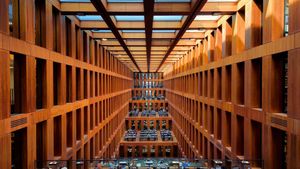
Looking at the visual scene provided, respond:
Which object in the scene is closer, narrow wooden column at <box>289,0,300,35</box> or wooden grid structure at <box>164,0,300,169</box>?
narrow wooden column at <box>289,0,300,35</box>

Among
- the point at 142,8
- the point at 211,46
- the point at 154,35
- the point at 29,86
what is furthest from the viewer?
the point at 154,35

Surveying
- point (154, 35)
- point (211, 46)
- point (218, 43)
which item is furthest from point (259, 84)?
point (154, 35)

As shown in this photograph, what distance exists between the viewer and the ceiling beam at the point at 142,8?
14.5 meters

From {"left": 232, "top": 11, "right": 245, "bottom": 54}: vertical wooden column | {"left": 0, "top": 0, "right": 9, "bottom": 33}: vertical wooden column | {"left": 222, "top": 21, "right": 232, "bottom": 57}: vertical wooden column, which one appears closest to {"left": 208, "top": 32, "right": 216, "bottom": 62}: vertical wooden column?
{"left": 222, "top": 21, "right": 232, "bottom": 57}: vertical wooden column

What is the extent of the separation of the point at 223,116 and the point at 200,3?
841cm

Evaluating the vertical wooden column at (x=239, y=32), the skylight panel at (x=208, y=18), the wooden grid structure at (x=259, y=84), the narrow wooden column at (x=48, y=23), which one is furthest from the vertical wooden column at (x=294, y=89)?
the narrow wooden column at (x=48, y=23)

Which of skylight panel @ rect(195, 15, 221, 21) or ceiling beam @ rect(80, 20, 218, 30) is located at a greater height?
skylight panel @ rect(195, 15, 221, 21)

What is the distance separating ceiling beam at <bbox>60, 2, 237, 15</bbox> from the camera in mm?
14500

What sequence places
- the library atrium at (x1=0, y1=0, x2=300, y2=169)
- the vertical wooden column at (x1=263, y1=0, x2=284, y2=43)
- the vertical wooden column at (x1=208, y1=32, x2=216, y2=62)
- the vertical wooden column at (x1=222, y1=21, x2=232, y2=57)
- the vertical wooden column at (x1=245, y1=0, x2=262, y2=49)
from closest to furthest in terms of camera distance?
the library atrium at (x1=0, y1=0, x2=300, y2=169), the vertical wooden column at (x1=263, y1=0, x2=284, y2=43), the vertical wooden column at (x1=245, y1=0, x2=262, y2=49), the vertical wooden column at (x1=222, y1=21, x2=232, y2=57), the vertical wooden column at (x1=208, y1=32, x2=216, y2=62)

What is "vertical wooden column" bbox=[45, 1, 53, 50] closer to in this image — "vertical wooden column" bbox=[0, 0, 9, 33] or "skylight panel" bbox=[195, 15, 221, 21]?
"vertical wooden column" bbox=[0, 0, 9, 33]

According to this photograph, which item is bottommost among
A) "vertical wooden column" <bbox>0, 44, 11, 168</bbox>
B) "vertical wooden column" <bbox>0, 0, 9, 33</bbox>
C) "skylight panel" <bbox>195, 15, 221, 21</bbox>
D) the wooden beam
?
"vertical wooden column" <bbox>0, 44, 11, 168</bbox>

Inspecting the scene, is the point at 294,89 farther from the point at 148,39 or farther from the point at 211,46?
the point at 148,39

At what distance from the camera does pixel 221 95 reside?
19.8 m

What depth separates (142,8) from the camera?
14750mm
